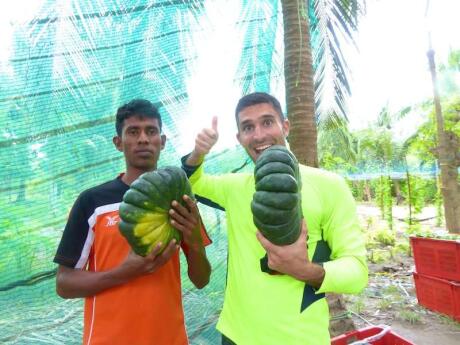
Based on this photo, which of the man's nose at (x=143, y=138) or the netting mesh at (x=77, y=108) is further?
the netting mesh at (x=77, y=108)

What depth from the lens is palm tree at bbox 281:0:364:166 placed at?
3.50 m

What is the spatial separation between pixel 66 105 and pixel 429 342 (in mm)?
5118

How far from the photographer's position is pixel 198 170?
2150 mm

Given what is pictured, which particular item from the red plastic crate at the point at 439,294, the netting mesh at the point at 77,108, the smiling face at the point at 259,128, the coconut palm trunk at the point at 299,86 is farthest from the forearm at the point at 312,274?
the red plastic crate at the point at 439,294

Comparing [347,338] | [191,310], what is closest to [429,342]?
[347,338]

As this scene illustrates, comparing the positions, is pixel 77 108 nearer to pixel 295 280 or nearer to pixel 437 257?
pixel 295 280

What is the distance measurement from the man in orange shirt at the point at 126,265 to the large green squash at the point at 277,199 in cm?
38

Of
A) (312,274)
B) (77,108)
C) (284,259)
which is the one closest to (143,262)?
(284,259)

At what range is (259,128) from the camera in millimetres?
1979

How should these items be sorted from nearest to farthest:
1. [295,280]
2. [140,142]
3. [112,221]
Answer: [295,280]
[112,221]
[140,142]

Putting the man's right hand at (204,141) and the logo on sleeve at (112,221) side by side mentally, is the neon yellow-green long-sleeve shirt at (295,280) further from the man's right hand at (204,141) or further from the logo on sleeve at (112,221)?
the logo on sleeve at (112,221)

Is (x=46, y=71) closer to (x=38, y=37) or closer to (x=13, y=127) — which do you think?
(x=38, y=37)

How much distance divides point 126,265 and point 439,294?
5434 millimetres

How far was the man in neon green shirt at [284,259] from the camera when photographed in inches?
66.1
